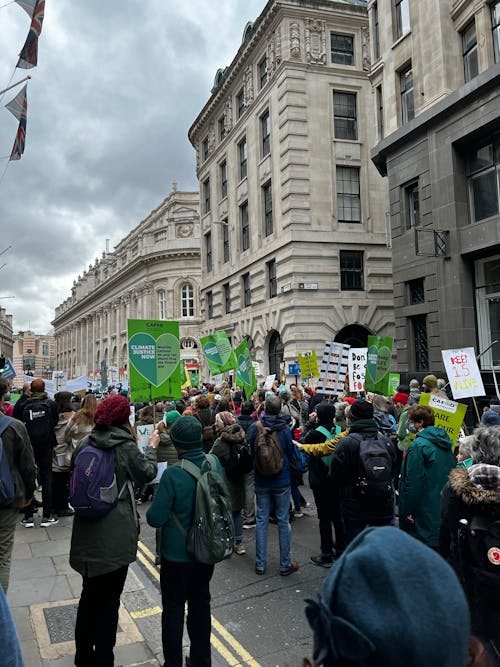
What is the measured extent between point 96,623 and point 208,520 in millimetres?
1077

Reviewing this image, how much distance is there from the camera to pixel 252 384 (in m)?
15.0

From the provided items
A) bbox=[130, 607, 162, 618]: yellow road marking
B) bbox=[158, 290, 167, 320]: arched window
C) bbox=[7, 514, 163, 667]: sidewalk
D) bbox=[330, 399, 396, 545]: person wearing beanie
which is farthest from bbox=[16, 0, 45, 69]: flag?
bbox=[158, 290, 167, 320]: arched window

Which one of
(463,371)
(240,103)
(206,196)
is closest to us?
(463,371)

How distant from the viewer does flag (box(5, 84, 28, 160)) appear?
12719 millimetres

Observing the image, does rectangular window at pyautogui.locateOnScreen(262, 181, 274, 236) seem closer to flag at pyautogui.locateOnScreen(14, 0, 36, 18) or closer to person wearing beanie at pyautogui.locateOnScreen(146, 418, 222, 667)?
flag at pyautogui.locateOnScreen(14, 0, 36, 18)

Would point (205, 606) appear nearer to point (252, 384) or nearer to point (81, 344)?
point (252, 384)

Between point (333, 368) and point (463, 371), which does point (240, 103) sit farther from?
point (463, 371)

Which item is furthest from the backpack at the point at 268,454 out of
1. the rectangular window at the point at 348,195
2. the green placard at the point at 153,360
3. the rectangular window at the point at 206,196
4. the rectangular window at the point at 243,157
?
the rectangular window at the point at 206,196

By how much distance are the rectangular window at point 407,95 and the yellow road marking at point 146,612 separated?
1723 centimetres

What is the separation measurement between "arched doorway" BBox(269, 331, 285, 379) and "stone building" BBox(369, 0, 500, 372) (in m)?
9.37

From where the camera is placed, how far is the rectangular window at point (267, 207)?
27847 millimetres

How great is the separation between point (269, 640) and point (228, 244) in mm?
30009

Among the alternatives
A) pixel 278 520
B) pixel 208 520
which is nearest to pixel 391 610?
pixel 208 520

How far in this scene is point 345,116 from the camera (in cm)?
2683
